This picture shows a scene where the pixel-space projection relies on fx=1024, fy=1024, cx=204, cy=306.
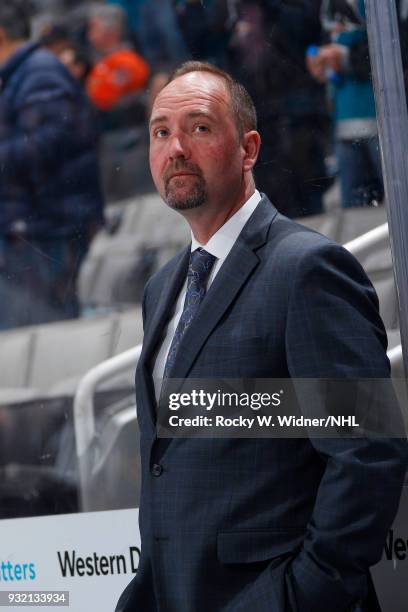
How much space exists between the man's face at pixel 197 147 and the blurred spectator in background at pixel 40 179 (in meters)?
0.51

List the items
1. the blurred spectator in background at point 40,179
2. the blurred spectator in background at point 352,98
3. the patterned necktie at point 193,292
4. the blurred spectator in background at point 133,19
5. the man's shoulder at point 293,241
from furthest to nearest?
the blurred spectator in background at point 40,179 → the blurred spectator in background at point 133,19 → the blurred spectator in background at point 352,98 → the patterned necktie at point 193,292 → the man's shoulder at point 293,241

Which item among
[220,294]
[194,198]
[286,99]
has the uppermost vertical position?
[286,99]

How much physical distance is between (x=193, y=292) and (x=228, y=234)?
0.42ft

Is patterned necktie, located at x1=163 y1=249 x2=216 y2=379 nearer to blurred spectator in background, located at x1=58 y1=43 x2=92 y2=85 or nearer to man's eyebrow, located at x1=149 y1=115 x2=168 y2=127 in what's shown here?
man's eyebrow, located at x1=149 y1=115 x2=168 y2=127

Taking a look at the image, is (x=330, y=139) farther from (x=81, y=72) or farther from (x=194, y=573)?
(x=194, y=573)

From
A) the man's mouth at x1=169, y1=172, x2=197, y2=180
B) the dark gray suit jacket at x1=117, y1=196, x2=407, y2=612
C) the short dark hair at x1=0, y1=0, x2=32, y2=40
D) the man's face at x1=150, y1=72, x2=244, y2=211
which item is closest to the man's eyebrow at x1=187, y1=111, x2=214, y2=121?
the man's face at x1=150, y1=72, x2=244, y2=211

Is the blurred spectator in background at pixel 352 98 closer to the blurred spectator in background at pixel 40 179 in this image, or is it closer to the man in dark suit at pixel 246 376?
the man in dark suit at pixel 246 376

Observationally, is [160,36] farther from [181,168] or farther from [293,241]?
[293,241]

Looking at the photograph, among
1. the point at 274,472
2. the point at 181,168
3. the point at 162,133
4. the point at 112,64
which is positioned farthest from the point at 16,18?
the point at 274,472

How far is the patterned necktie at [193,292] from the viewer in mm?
1925

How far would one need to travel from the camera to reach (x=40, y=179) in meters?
2.56

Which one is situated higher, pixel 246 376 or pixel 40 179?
pixel 40 179

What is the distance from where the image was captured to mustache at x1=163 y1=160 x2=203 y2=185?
194 centimetres

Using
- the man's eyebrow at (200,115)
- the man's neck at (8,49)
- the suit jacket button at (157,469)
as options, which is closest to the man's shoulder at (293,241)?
the man's eyebrow at (200,115)
